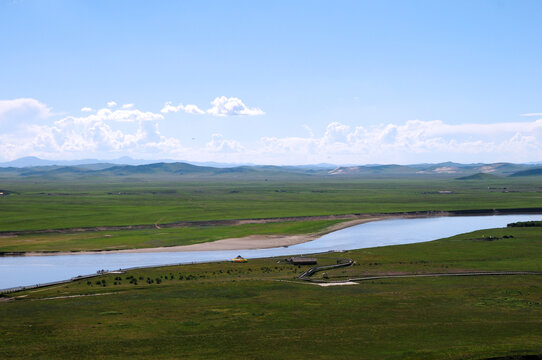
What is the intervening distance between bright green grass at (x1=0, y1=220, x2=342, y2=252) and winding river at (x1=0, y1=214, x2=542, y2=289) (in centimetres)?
710

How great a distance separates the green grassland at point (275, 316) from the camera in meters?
39.1

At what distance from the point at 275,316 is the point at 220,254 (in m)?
48.0

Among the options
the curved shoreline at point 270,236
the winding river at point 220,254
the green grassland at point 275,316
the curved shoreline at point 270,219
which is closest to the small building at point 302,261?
the green grassland at point 275,316

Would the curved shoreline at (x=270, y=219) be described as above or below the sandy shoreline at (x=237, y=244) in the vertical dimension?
above

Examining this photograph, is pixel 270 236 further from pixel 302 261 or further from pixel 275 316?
pixel 275 316

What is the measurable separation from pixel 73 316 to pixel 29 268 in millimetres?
38308

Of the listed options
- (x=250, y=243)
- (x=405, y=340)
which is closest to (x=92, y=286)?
(x=405, y=340)

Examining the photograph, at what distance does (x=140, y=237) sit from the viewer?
114 metres

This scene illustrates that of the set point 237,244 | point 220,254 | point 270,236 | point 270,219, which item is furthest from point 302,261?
point 270,219

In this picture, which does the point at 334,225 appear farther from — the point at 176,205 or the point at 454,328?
the point at 454,328

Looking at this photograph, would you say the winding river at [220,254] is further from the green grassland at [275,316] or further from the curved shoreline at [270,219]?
the green grassland at [275,316]

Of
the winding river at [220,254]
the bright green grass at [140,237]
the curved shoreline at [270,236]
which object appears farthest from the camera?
the bright green grass at [140,237]

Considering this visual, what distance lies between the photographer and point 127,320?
4781 cm

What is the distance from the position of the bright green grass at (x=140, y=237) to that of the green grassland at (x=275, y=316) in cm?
3115
